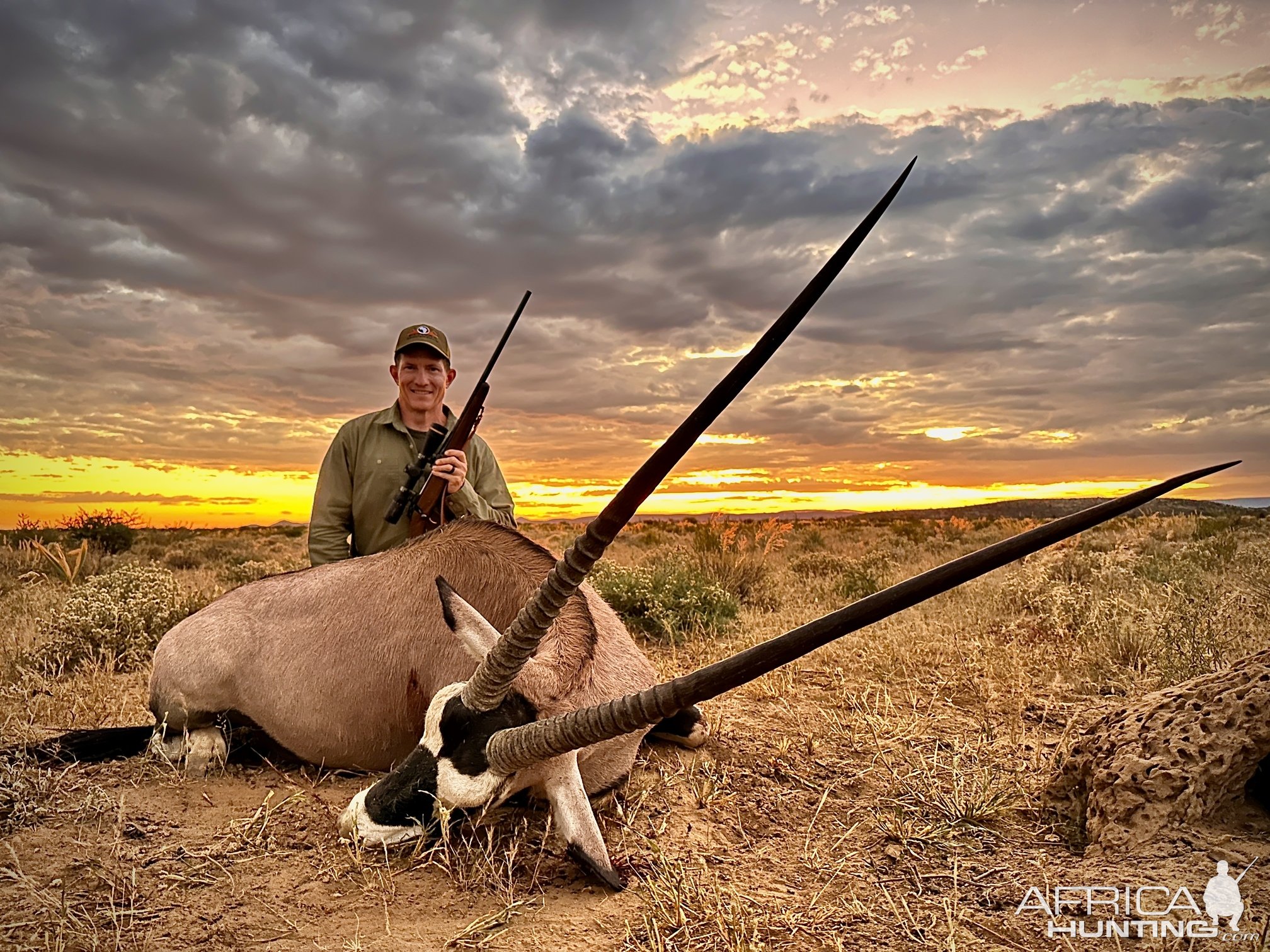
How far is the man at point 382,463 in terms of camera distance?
6312 mm

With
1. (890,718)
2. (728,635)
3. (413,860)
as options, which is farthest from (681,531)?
(413,860)

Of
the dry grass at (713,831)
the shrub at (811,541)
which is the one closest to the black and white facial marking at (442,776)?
the dry grass at (713,831)

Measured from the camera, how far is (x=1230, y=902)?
8.56ft

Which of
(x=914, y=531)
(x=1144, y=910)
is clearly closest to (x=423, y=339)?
(x=1144, y=910)

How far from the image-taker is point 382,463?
20.8 ft

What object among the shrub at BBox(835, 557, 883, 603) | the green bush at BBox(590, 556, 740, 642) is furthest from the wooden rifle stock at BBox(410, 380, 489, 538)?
the shrub at BBox(835, 557, 883, 603)

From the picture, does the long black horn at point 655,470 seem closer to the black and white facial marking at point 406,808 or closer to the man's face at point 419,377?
the black and white facial marking at point 406,808

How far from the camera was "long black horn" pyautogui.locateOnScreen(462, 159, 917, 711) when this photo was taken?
1.90 meters

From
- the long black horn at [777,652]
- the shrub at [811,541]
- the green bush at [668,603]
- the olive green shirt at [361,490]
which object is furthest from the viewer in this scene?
the shrub at [811,541]

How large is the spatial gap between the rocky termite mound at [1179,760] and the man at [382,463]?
13.7ft

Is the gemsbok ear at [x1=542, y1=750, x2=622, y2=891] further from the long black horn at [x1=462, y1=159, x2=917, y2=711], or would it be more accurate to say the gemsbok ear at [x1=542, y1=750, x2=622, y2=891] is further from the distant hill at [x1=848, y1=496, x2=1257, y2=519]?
the distant hill at [x1=848, y1=496, x2=1257, y2=519]

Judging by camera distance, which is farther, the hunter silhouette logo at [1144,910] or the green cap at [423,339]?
the green cap at [423,339]

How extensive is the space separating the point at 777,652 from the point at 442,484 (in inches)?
156

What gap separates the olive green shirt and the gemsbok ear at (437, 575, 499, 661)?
2705mm
